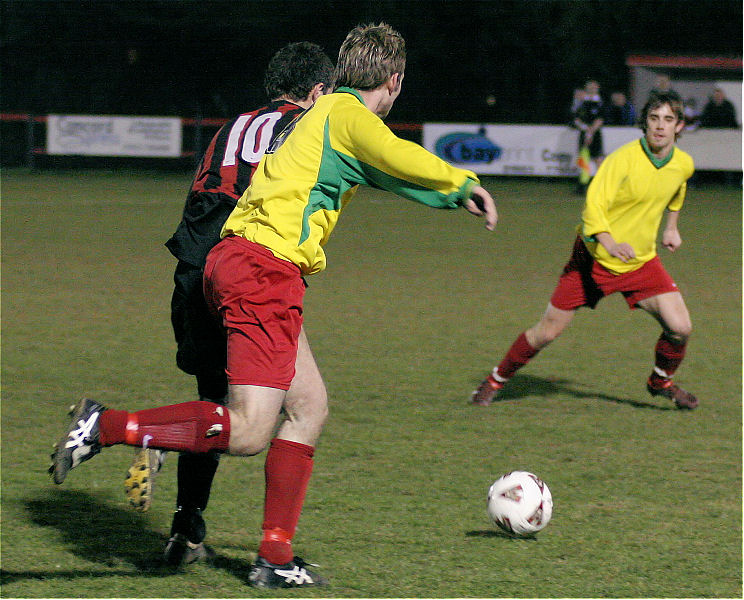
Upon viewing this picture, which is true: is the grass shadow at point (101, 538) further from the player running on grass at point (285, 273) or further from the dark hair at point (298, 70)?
the dark hair at point (298, 70)

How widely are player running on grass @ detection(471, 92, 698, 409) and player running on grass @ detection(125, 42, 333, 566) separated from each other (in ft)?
8.68

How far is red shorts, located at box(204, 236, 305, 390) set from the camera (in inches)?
141

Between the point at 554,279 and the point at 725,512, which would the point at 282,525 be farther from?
the point at 554,279

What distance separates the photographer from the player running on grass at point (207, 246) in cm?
404

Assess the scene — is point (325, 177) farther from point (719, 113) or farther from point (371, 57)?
point (719, 113)

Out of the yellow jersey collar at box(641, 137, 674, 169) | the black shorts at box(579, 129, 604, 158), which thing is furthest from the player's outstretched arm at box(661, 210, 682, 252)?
the black shorts at box(579, 129, 604, 158)

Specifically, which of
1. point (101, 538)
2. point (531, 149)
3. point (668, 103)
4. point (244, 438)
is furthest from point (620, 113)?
point (244, 438)

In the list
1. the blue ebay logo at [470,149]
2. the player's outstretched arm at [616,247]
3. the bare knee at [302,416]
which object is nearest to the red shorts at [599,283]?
the player's outstretched arm at [616,247]

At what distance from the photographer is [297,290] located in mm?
3688

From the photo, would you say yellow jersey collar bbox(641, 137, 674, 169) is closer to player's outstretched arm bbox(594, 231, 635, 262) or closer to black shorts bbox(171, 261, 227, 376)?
player's outstretched arm bbox(594, 231, 635, 262)

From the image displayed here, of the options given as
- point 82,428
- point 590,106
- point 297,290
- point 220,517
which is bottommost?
point 220,517

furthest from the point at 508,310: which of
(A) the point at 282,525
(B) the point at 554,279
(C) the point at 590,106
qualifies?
(C) the point at 590,106

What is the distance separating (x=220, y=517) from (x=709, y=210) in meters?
15.3

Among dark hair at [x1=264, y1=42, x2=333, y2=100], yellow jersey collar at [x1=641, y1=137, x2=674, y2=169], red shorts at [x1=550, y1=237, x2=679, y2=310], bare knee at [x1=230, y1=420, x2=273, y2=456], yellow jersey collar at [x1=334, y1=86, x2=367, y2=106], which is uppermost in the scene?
dark hair at [x1=264, y1=42, x2=333, y2=100]
